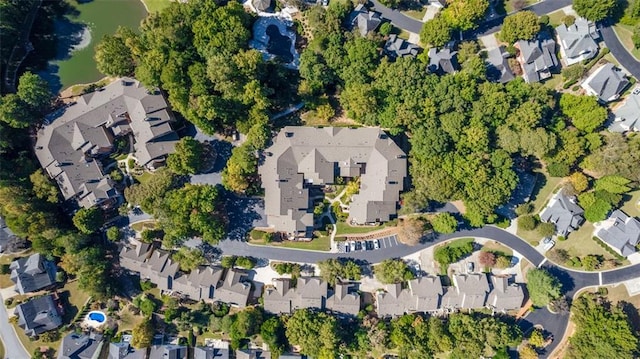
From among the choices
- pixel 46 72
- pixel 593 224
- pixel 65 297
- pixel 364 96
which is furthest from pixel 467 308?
pixel 46 72

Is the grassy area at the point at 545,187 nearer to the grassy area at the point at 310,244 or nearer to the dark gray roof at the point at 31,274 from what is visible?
the grassy area at the point at 310,244

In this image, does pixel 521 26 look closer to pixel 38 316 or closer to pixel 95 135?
pixel 95 135

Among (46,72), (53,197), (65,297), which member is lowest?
(65,297)

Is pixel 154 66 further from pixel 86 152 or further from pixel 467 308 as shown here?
pixel 467 308

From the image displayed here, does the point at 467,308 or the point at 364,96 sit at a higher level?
the point at 364,96

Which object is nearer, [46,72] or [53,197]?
[53,197]

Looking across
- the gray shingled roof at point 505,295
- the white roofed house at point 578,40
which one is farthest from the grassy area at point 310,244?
the white roofed house at point 578,40

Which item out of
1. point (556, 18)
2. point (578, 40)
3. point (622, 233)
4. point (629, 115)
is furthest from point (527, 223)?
point (556, 18)
